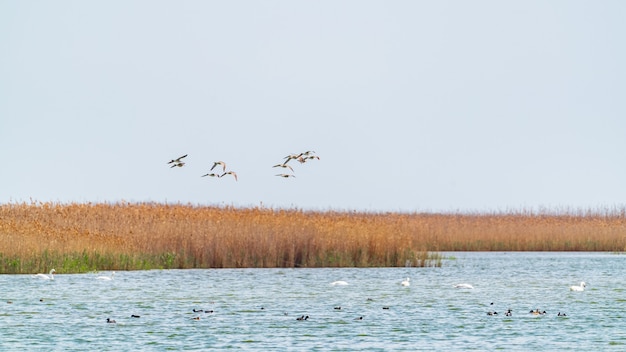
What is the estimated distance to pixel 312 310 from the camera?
2155cm

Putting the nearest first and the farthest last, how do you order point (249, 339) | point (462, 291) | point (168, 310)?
point (249, 339) → point (168, 310) → point (462, 291)

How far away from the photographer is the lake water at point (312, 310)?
1684 cm

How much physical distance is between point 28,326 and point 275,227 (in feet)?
51.4

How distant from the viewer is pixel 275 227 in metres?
33.6

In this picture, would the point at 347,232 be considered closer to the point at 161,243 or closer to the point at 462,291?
the point at 161,243

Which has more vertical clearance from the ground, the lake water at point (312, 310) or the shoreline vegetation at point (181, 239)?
the shoreline vegetation at point (181, 239)

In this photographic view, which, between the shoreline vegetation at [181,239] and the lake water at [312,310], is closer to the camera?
the lake water at [312,310]

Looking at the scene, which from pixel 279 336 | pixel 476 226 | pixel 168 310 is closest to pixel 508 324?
pixel 279 336

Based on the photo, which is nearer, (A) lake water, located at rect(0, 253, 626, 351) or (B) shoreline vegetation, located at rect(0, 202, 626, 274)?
(A) lake water, located at rect(0, 253, 626, 351)

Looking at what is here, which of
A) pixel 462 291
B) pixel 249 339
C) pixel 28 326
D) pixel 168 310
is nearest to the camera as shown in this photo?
pixel 249 339

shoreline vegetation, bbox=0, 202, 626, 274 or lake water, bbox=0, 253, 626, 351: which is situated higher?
shoreline vegetation, bbox=0, 202, 626, 274

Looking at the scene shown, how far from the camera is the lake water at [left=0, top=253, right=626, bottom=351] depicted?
55.3 ft

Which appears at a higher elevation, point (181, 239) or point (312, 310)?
point (181, 239)

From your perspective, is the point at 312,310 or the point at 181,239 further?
the point at 181,239
